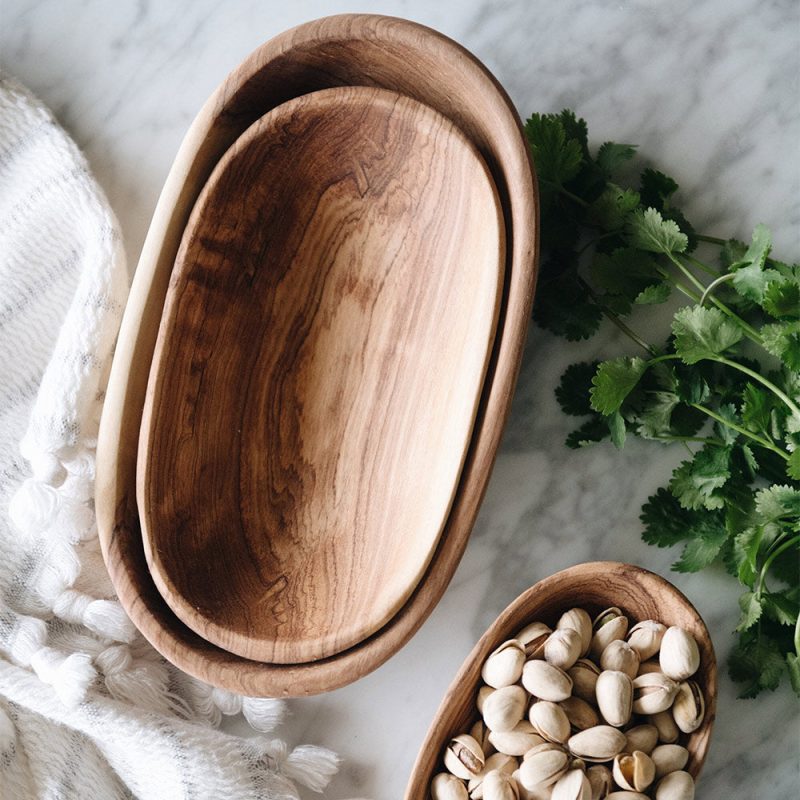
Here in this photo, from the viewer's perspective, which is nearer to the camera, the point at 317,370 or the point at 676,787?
the point at 676,787

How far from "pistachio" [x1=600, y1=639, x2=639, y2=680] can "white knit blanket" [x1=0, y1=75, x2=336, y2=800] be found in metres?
0.25

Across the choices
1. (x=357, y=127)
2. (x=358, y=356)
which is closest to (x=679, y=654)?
(x=358, y=356)

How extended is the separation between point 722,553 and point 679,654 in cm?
12

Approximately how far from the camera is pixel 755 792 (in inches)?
27.5

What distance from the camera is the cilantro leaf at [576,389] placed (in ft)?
2.29

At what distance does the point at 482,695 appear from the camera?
632mm

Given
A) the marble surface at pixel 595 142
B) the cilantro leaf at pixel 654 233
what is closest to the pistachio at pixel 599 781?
the marble surface at pixel 595 142

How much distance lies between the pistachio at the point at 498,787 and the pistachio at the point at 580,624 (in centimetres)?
10

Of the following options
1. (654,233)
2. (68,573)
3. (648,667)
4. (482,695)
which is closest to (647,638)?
(648,667)

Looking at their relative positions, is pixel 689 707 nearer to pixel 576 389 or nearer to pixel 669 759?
pixel 669 759

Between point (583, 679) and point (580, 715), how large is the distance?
0.02 meters

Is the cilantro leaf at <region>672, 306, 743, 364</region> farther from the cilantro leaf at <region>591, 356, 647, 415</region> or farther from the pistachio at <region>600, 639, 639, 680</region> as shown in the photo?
the pistachio at <region>600, 639, 639, 680</region>

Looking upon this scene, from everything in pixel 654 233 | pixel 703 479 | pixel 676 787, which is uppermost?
pixel 654 233

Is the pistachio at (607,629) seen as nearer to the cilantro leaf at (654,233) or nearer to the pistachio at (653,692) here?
the pistachio at (653,692)
